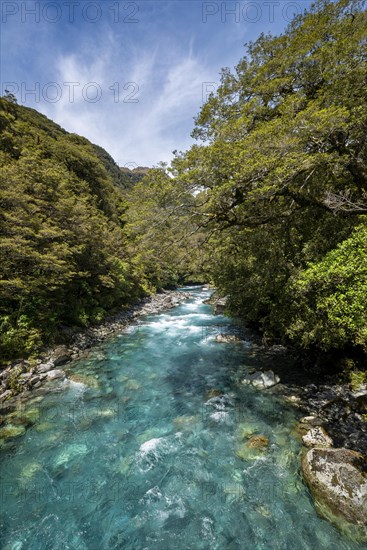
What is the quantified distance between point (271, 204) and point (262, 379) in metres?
6.94

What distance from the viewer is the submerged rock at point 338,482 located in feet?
14.0

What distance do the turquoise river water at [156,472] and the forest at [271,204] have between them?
347 centimetres

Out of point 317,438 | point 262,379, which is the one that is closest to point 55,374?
point 262,379

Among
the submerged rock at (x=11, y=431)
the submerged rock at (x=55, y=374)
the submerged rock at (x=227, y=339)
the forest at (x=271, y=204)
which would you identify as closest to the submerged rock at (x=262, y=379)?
the forest at (x=271, y=204)

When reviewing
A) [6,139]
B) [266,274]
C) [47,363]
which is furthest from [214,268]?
[6,139]

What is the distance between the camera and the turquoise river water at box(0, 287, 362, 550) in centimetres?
422

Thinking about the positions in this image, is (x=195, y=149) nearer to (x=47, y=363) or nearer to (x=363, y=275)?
(x=363, y=275)

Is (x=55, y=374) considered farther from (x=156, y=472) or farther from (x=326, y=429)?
(x=326, y=429)

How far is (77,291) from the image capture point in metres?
17.5

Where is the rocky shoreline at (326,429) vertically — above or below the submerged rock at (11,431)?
below

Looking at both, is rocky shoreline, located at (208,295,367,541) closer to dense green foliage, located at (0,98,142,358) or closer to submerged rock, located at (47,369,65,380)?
submerged rock, located at (47,369,65,380)

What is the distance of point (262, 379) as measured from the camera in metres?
9.08

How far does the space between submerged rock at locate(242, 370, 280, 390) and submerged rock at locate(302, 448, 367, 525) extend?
3.58 metres

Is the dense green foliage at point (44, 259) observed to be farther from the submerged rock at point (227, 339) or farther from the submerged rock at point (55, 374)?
the submerged rock at point (227, 339)
